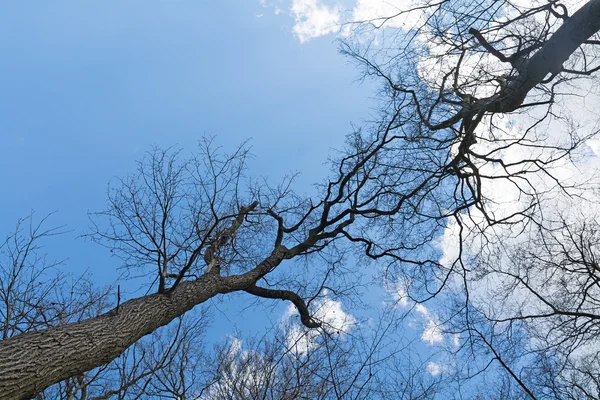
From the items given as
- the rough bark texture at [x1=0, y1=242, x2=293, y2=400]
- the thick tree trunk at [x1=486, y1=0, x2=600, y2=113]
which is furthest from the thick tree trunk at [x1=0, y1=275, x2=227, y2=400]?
the thick tree trunk at [x1=486, y1=0, x2=600, y2=113]

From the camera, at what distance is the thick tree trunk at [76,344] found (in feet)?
9.02

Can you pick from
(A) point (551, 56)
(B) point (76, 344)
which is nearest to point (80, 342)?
(B) point (76, 344)

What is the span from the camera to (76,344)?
317 centimetres

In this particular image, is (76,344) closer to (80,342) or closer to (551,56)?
(80,342)

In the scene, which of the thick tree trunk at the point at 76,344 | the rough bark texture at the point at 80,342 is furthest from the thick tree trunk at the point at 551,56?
the thick tree trunk at the point at 76,344

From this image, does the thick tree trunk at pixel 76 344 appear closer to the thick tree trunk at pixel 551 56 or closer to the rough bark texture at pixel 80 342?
the rough bark texture at pixel 80 342

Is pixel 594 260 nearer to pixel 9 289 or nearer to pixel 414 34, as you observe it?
pixel 414 34

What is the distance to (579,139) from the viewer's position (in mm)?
5680

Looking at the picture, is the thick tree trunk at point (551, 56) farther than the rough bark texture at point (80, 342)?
Yes

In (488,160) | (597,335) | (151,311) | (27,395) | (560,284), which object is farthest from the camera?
(488,160)

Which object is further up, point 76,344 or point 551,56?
point 551,56

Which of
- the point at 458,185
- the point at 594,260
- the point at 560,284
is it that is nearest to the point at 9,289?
the point at 458,185

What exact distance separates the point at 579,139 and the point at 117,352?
6.61 meters

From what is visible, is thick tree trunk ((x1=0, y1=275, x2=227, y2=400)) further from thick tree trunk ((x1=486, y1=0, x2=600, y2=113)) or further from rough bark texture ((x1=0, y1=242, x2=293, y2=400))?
thick tree trunk ((x1=486, y1=0, x2=600, y2=113))
